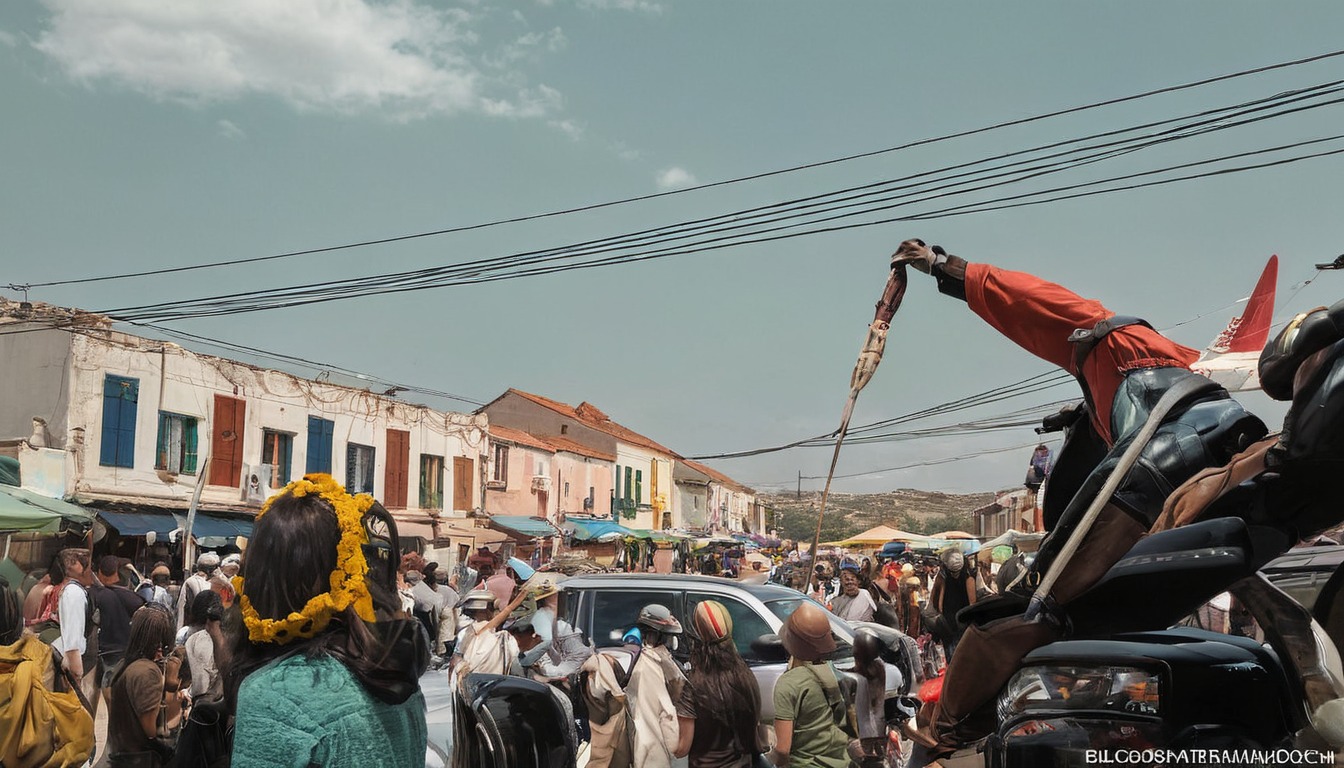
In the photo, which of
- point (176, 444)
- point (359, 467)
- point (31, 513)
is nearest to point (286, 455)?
point (359, 467)

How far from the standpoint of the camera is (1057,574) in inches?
99.1

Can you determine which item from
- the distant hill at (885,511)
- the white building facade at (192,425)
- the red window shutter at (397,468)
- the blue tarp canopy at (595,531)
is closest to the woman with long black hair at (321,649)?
the white building facade at (192,425)

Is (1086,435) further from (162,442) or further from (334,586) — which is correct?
(162,442)

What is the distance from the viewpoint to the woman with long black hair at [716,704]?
535 cm

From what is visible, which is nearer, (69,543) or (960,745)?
(960,745)

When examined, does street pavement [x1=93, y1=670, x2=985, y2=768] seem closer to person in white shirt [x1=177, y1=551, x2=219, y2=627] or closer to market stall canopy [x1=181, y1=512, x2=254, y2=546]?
person in white shirt [x1=177, y1=551, x2=219, y2=627]

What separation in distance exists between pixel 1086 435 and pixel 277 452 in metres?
29.6

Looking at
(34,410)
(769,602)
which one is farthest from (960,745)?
(34,410)

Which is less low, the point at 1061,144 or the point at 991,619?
the point at 1061,144

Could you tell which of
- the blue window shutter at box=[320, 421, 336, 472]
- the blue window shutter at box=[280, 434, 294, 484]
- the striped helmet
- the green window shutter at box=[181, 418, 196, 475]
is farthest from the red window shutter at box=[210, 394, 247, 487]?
the striped helmet

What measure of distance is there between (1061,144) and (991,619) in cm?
1236

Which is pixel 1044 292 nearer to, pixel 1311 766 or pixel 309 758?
pixel 1311 766

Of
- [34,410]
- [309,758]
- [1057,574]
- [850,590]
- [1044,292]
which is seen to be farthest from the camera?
[34,410]

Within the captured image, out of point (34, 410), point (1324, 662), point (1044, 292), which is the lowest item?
point (1324, 662)
